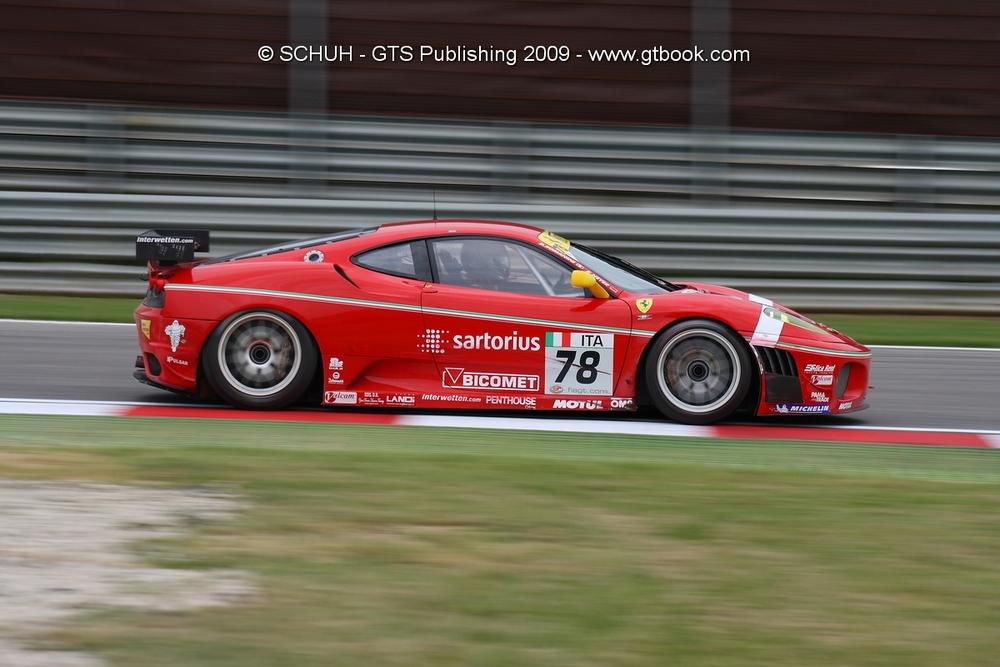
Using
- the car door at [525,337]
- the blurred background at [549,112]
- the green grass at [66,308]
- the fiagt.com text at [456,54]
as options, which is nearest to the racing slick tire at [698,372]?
the car door at [525,337]

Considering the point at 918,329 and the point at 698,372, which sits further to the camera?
the point at 918,329

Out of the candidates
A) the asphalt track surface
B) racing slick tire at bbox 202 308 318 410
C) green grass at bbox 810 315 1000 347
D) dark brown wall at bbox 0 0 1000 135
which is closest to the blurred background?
dark brown wall at bbox 0 0 1000 135

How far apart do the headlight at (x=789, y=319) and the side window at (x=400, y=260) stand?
2.09 m

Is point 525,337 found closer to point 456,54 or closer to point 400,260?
point 400,260

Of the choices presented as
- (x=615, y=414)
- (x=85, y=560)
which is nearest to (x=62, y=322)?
(x=615, y=414)

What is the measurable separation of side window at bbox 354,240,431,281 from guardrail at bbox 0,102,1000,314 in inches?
165

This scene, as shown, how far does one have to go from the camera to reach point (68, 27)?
11.6 meters

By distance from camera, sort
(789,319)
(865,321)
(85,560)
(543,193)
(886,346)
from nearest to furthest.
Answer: (85,560), (789,319), (886,346), (865,321), (543,193)

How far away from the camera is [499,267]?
6727 mm


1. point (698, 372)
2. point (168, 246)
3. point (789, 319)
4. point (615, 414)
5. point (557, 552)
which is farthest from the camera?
point (615, 414)

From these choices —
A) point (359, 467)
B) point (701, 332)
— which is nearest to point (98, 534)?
point (359, 467)

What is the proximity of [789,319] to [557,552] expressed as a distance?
3.36 meters

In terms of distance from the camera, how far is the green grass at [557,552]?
3162 mm

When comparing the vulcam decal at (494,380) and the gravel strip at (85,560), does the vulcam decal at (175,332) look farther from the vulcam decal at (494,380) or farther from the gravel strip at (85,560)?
the gravel strip at (85,560)
